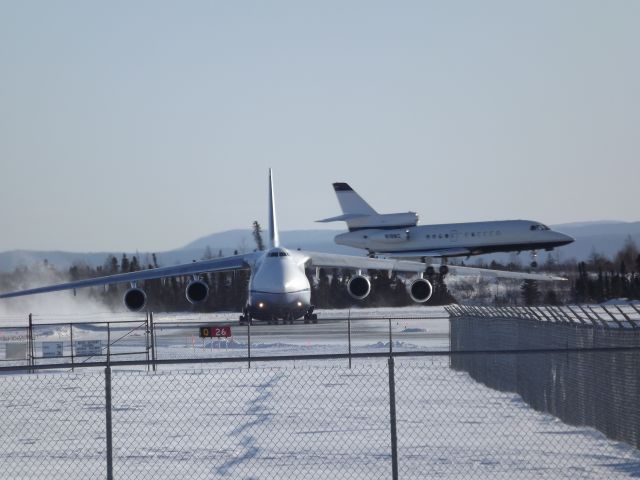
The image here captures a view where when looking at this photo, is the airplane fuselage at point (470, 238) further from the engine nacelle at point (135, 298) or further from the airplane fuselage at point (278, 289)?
the engine nacelle at point (135, 298)

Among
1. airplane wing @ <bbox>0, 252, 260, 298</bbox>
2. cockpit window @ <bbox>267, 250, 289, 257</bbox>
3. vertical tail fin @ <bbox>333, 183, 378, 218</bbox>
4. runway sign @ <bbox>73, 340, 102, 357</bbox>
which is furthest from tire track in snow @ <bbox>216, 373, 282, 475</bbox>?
vertical tail fin @ <bbox>333, 183, 378, 218</bbox>

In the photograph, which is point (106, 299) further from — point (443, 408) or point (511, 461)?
point (511, 461)

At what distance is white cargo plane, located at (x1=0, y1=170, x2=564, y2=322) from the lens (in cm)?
3425

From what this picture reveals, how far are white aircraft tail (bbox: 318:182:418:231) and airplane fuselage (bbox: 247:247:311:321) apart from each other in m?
24.4

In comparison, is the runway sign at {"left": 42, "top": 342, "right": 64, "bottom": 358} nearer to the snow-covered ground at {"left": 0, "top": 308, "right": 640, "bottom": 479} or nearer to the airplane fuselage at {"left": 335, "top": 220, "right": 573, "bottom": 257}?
the snow-covered ground at {"left": 0, "top": 308, "right": 640, "bottom": 479}

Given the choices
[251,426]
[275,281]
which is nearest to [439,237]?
[275,281]

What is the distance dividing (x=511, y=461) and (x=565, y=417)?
3.08 m

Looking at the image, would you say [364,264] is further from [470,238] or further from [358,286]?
[470,238]

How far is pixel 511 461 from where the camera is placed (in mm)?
11531

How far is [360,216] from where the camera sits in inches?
2467

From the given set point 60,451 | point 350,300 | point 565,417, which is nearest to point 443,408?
point 565,417

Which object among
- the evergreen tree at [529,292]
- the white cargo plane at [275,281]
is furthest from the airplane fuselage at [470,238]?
the white cargo plane at [275,281]

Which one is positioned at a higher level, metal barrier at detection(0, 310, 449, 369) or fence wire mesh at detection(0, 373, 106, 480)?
fence wire mesh at detection(0, 373, 106, 480)

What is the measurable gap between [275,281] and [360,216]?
29.0 m
